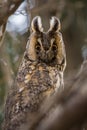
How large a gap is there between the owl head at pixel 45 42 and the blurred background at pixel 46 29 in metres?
0.79

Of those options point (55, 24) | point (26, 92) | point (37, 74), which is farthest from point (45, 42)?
point (26, 92)

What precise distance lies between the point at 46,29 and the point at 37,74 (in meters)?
1.77

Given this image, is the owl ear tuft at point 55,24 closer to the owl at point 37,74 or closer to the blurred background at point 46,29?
the owl at point 37,74

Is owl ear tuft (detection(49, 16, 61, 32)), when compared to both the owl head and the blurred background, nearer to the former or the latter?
the owl head

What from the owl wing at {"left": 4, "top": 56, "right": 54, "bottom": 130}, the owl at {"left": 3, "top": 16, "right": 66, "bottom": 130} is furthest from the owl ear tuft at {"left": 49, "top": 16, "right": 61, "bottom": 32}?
the owl wing at {"left": 4, "top": 56, "right": 54, "bottom": 130}

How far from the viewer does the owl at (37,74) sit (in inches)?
131

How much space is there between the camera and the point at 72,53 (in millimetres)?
5730

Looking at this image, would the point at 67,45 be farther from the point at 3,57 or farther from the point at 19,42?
the point at 3,57

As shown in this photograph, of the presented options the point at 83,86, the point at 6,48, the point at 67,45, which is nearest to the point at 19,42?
the point at 6,48

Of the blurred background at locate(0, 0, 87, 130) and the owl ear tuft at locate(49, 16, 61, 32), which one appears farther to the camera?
the blurred background at locate(0, 0, 87, 130)

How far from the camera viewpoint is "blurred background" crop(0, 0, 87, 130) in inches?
187

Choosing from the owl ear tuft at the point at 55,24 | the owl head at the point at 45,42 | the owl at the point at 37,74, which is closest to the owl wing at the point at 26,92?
the owl at the point at 37,74

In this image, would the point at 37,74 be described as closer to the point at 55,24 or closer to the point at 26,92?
the point at 26,92

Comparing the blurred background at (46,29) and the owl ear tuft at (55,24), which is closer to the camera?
the owl ear tuft at (55,24)
